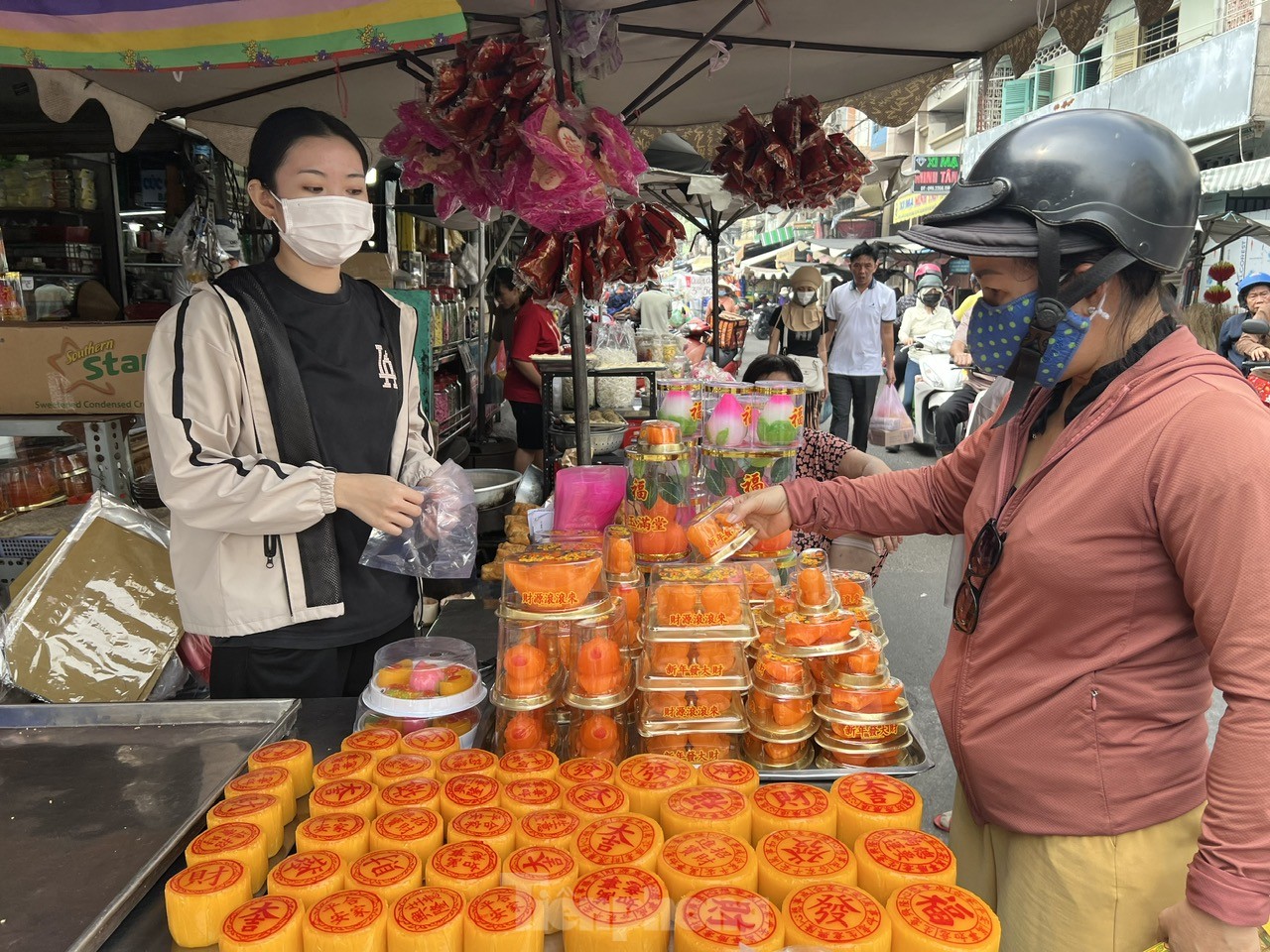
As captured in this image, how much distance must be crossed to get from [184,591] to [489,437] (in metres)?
6.12

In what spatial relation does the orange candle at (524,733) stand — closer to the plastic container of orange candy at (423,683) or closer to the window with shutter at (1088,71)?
the plastic container of orange candy at (423,683)

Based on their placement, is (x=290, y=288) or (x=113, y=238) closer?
(x=290, y=288)

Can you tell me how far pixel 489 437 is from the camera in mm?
7953

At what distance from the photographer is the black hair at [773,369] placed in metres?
3.62

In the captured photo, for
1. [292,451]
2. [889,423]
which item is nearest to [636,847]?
[292,451]

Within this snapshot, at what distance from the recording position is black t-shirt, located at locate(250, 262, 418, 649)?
197 centimetres

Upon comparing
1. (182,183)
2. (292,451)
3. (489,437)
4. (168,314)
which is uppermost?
(182,183)

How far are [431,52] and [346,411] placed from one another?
5.49ft

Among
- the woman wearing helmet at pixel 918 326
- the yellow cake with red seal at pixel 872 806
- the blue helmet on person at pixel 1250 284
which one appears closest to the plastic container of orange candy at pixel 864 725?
the yellow cake with red seal at pixel 872 806

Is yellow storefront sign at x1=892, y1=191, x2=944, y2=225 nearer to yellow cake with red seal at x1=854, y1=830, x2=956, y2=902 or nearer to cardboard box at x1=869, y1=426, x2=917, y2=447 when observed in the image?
cardboard box at x1=869, y1=426, x2=917, y2=447

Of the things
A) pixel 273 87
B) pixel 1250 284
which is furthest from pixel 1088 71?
pixel 273 87

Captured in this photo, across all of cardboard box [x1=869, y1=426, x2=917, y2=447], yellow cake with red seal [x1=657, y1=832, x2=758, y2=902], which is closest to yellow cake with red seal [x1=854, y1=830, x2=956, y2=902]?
yellow cake with red seal [x1=657, y1=832, x2=758, y2=902]

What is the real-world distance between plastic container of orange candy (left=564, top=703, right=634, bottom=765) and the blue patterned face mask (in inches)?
38.7

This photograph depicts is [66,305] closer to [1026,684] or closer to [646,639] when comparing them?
[646,639]
